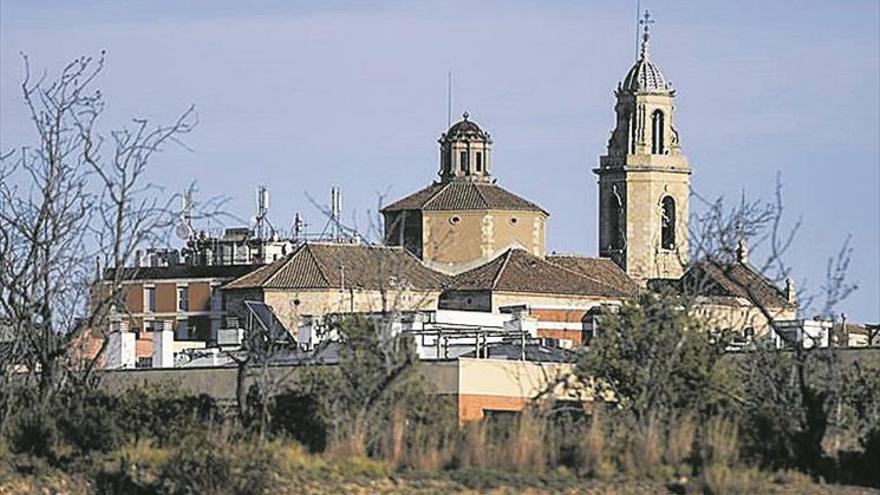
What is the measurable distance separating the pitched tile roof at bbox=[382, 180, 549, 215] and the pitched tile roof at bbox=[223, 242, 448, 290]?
809cm

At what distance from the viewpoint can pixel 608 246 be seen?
122 m

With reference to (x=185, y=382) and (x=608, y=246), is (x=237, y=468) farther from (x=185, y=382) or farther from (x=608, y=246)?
(x=608, y=246)

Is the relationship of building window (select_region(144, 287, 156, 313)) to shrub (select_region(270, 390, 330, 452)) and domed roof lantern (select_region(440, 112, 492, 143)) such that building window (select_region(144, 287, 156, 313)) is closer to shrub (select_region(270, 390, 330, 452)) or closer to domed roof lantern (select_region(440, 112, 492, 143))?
domed roof lantern (select_region(440, 112, 492, 143))

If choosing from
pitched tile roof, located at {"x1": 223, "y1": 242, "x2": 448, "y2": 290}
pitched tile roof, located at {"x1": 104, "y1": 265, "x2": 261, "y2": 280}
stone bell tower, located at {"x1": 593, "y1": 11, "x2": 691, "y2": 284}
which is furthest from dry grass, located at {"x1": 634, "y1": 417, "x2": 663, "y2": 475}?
stone bell tower, located at {"x1": 593, "y1": 11, "x2": 691, "y2": 284}

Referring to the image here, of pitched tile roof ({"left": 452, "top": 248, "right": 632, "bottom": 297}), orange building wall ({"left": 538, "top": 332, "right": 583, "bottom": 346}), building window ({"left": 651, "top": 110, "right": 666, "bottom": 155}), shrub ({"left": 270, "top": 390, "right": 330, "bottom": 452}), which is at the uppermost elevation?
building window ({"left": 651, "top": 110, "right": 666, "bottom": 155})

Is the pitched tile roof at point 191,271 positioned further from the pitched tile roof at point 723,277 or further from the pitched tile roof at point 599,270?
the pitched tile roof at point 723,277

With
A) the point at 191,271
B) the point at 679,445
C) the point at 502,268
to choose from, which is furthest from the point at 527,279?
the point at 679,445

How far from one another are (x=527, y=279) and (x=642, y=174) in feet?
69.7

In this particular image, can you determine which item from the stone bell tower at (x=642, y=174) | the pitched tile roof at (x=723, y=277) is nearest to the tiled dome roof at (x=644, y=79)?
the stone bell tower at (x=642, y=174)

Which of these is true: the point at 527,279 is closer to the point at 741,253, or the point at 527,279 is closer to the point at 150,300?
the point at 150,300

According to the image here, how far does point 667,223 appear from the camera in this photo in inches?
4791

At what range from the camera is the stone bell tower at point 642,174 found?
120688mm

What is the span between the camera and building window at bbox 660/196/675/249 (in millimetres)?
121000

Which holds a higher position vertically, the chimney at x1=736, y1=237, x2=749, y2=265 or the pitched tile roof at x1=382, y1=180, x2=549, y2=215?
the pitched tile roof at x1=382, y1=180, x2=549, y2=215
